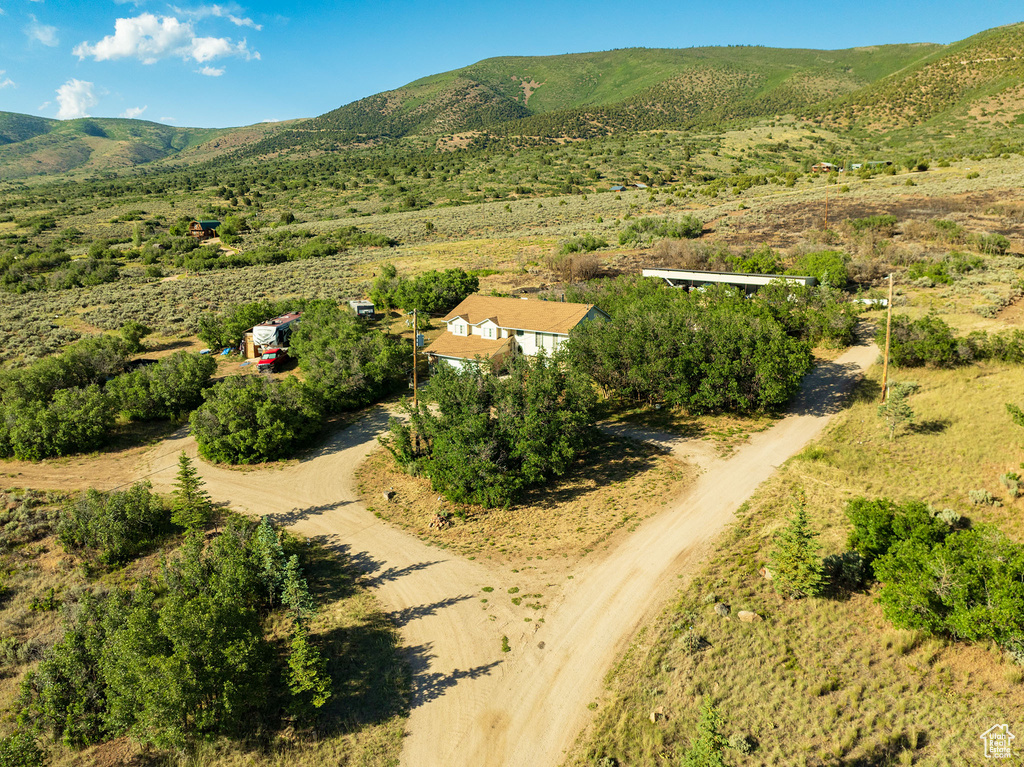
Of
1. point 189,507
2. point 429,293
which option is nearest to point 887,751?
point 189,507

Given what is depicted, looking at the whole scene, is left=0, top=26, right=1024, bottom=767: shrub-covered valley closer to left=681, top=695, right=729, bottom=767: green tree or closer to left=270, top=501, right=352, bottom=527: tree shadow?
left=681, top=695, right=729, bottom=767: green tree

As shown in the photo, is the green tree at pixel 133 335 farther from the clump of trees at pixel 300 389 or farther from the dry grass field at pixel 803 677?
the dry grass field at pixel 803 677

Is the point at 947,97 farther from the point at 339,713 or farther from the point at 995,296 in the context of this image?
the point at 339,713

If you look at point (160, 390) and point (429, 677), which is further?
point (160, 390)

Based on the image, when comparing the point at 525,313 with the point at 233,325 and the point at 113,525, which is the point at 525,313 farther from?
the point at 113,525

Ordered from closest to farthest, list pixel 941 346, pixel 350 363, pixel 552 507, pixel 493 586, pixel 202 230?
pixel 493 586 < pixel 552 507 < pixel 941 346 < pixel 350 363 < pixel 202 230

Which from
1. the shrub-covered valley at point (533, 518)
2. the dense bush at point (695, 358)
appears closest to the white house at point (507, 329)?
the shrub-covered valley at point (533, 518)

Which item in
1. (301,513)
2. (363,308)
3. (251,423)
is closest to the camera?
(301,513)
